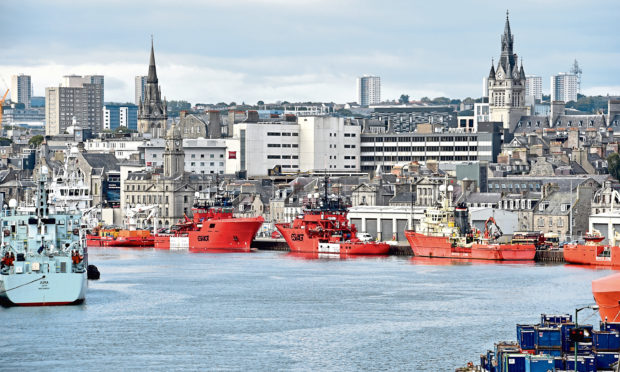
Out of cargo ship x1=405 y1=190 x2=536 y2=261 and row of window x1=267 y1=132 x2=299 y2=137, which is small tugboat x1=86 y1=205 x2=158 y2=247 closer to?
row of window x1=267 y1=132 x2=299 y2=137

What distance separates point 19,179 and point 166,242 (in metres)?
44.8

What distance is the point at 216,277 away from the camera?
102875 mm

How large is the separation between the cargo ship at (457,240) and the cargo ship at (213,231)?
18.1m

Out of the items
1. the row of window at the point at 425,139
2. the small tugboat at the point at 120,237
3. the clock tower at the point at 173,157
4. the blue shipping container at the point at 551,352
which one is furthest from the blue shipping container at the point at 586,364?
the row of window at the point at 425,139

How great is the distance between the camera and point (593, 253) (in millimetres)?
114625

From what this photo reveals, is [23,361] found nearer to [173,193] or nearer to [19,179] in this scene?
[173,193]

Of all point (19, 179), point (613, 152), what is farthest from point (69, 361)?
point (613, 152)

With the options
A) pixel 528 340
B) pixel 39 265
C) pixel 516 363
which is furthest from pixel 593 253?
pixel 516 363

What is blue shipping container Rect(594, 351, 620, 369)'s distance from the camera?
49.7m

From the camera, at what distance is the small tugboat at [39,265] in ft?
263

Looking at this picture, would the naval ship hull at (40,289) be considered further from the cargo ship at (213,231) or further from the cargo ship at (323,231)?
the cargo ship at (213,231)

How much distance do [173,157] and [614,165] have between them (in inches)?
2047

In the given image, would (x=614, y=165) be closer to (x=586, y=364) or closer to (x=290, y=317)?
(x=290, y=317)

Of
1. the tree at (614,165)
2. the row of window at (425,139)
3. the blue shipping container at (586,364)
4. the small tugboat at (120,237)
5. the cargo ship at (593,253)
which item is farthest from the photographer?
the row of window at (425,139)
